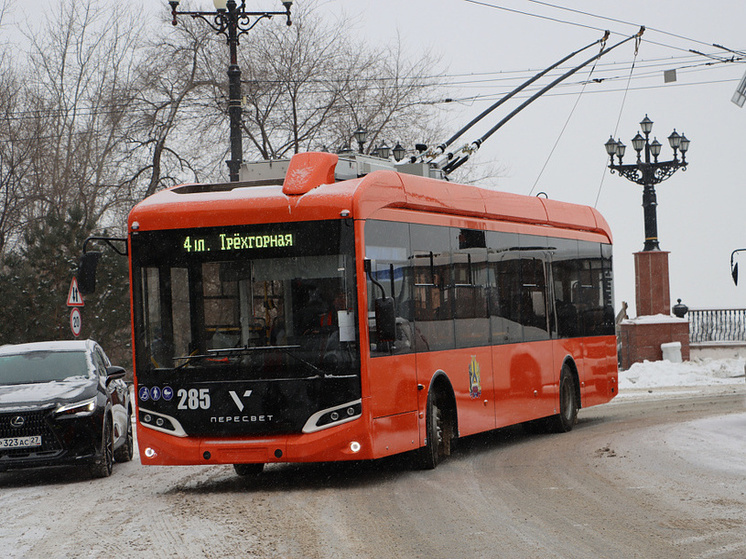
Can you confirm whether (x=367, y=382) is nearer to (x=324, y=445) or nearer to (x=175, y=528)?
(x=324, y=445)

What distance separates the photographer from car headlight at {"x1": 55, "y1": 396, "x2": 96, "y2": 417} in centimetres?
1368

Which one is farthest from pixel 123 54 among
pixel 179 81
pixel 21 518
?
pixel 21 518

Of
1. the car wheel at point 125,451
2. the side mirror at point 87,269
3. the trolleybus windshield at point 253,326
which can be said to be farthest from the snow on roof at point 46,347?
the trolleybus windshield at point 253,326

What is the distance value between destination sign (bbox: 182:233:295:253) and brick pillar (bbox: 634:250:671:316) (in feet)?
82.4

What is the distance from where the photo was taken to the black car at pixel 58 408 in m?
13.5

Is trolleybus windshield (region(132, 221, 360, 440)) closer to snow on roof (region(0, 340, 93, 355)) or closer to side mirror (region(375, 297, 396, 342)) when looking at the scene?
side mirror (region(375, 297, 396, 342))

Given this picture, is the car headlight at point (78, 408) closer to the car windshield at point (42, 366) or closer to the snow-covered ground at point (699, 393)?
the car windshield at point (42, 366)

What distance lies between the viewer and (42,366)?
15070 mm

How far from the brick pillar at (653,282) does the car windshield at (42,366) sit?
2326cm

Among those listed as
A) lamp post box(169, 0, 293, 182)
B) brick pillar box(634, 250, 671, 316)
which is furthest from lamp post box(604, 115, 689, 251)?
lamp post box(169, 0, 293, 182)

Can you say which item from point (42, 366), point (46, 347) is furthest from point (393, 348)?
point (46, 347)

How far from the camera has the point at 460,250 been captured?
14.3 meters

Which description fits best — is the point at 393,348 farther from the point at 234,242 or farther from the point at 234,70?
the point at 234,70

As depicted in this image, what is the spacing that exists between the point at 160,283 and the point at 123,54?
32286 millimetres
